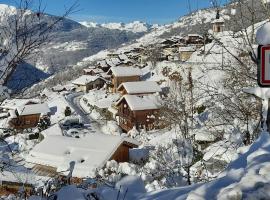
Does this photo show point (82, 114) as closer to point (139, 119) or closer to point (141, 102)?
point (141, 102)

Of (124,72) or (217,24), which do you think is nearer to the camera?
(217,24)

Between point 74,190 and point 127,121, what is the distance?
28773mm

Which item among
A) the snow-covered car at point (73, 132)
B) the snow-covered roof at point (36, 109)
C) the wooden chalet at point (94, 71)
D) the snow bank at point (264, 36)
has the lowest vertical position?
the snow-covered car at point (73, 132)

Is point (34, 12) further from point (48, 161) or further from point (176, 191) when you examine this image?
point (48, 161)

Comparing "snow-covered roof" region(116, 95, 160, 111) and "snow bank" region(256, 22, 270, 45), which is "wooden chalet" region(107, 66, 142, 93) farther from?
"snow bank" region(256, 22, 270, 45)

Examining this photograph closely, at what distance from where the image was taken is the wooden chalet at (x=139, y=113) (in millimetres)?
31375

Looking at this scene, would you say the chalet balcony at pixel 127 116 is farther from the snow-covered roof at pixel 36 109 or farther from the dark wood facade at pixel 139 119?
the snow-covered roof at pixel 36 109

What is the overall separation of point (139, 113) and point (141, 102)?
130 centimetres

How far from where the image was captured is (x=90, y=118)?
40.2 meters

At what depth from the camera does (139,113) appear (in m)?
31.6

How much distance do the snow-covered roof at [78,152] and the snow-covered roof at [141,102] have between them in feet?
30.4

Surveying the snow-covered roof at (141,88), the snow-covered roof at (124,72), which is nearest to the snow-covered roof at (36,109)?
the snow-covered roof at (124,72)

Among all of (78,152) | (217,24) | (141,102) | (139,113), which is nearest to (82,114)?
(141,102)

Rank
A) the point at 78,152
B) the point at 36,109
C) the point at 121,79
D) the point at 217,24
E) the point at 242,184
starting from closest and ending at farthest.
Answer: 1. the point at 242,184
2. the point at 217,24
3. the point at 78,152
4. the point at 36,109
5. the point at 121,79
